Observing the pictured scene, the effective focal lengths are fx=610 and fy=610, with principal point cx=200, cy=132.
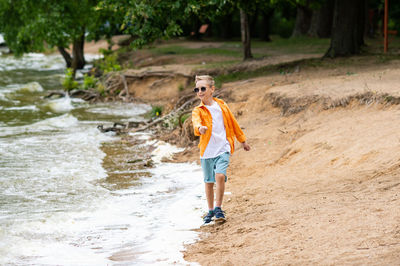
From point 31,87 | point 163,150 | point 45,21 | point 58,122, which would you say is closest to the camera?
point 163,150

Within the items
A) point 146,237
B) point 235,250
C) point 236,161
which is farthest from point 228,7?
point 235,250

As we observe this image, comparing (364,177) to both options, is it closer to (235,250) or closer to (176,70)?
(235,250)

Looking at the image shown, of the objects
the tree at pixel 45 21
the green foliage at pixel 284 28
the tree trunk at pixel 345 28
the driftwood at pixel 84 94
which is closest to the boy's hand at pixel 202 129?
the tree trunk at pixel 345 28

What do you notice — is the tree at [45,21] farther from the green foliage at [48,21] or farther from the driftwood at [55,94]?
the driftwood at [55,94]

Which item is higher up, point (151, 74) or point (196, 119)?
point (196, 119)

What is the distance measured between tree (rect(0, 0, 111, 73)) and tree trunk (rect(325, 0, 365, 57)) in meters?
9.36

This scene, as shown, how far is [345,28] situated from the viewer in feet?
61.5

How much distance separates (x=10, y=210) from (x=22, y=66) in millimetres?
30989

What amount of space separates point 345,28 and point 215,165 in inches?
529

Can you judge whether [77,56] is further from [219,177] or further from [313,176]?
[219,177]

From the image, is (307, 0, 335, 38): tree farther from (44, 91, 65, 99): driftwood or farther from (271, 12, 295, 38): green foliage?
(44, 91, 65, 99): driftwood

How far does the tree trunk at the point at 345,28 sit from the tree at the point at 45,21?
9361mm

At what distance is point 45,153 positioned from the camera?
12.8 meters

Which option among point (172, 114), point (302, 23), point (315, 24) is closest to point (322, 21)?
point (315, 24)
